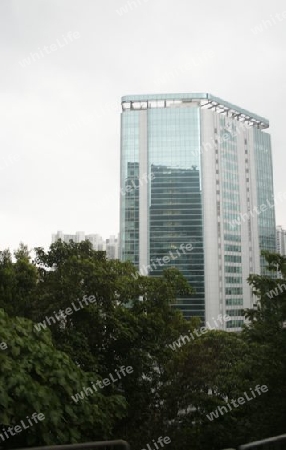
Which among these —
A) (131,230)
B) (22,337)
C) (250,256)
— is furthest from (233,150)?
(22,337)

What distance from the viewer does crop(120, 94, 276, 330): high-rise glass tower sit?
247ft

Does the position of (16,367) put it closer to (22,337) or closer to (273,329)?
(22,337)

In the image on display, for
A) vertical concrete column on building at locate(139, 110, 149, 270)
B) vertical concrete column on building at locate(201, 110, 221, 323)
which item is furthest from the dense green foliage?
vertical concrete column on building at locate(139, 110, 149, 270)

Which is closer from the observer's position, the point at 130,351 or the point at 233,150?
the point at 130,351

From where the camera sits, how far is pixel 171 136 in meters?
78.6

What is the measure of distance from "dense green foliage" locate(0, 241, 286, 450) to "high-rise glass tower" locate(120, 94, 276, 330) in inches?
2464

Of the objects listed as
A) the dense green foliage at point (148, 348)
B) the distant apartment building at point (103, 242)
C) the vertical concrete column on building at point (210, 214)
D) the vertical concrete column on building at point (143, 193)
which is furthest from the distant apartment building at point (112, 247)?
the dense green foliage at point (148, 348)

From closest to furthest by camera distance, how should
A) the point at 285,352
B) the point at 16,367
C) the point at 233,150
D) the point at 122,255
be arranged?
the point at 16,367, the point at 285,352, the point at 122,255, the point at 233,150

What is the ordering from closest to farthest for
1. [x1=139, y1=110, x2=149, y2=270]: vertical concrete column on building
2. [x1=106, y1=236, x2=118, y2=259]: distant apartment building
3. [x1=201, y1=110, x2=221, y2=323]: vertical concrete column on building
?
1. [x1=201, y1=110, x2=221, y2=323]: vertical concrete column on building
2. [x1=139, y1=110, x2=149, y2=270]: vertical concrete column on building
3. [x1=106, y1=236, x2=118, y2=259]: distant apartment building

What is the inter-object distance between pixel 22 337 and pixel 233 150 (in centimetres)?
8007

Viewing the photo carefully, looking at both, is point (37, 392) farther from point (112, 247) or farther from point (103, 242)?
point (103, 242)

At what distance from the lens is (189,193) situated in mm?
78625

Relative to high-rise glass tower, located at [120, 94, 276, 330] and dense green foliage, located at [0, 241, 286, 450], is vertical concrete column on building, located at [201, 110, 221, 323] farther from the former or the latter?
dense green foliage, located at [0, 241, 286, 450]

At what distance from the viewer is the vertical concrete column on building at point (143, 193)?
7494cm
